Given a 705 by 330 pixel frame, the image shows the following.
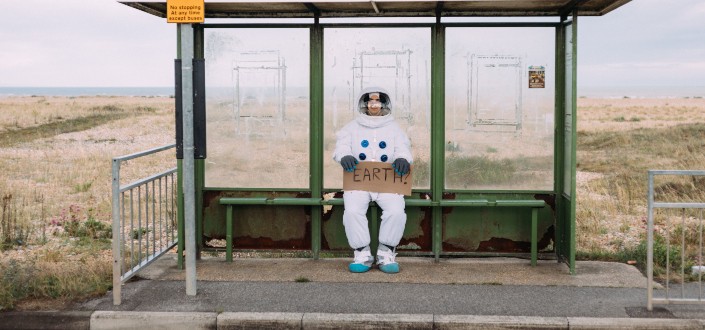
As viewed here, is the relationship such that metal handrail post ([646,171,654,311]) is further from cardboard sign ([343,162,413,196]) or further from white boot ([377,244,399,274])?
cardboard sign ([343,162,413,196])

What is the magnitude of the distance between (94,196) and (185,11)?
A: 392 inches

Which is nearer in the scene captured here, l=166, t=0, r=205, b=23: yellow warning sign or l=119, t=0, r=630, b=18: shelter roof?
l=166, t=0, r=205, b=23: yellow warning sign

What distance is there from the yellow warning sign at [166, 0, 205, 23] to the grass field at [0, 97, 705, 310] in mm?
2416

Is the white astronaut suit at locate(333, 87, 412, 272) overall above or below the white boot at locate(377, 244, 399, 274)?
Result: above

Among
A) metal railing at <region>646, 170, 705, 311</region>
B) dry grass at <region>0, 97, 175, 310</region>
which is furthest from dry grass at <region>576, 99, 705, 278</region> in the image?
dry grass at <region>0, 97, 175, 310</region>

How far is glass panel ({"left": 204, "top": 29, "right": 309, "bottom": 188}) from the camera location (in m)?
8.17

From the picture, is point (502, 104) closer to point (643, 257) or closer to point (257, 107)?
point (643, 257)

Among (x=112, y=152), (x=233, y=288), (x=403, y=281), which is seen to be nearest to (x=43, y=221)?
(x=233, y=288)

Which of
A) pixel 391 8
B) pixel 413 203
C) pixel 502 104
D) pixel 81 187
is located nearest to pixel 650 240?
pixel 502 104

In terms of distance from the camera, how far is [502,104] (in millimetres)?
8164

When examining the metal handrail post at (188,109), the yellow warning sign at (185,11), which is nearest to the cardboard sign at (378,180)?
the metal handrail post at (188,109)

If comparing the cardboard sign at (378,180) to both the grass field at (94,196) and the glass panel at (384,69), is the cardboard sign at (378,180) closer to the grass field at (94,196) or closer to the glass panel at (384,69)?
the glass panel at (384,69)

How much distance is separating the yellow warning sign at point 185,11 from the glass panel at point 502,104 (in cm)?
267

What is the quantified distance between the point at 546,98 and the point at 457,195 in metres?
1.31
